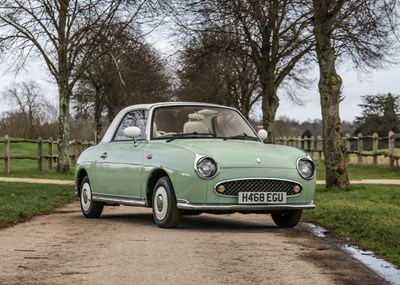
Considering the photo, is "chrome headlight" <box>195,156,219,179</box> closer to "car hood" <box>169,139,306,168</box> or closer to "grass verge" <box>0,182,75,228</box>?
"car hood" <box>169,139,306,168</box>

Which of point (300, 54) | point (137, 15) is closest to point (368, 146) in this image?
point (300, 54)

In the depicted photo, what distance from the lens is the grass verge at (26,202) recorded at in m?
11.1

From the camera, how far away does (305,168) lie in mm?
9477

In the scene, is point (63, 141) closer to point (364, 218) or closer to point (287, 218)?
point (364, 218)

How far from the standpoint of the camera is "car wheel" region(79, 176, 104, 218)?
11.4 metres

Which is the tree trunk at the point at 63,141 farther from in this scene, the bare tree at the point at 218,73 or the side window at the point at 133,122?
the side window at the point at 133,122

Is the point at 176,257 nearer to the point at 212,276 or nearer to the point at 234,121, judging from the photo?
the point at 212,276

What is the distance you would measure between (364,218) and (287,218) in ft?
4.11

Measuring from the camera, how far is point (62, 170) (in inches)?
1185

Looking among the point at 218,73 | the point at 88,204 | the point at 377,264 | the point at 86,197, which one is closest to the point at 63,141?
the point at 218,73

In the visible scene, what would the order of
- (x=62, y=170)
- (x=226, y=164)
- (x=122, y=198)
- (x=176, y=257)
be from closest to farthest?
(x=176, y=257), (x=226, y=164), (x=122, y=198), (x=62, y=170)

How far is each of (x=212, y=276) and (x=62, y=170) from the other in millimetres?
24761

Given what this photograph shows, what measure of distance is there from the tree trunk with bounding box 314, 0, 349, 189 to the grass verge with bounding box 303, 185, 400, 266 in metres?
1.08

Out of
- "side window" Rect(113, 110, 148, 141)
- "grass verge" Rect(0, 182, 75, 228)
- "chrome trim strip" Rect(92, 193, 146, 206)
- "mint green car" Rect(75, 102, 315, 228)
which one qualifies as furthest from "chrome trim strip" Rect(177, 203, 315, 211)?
"grass verge" Rect(0, 182, 75, 228)
